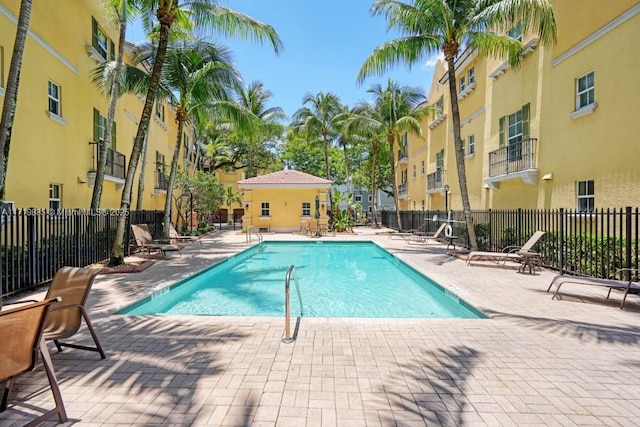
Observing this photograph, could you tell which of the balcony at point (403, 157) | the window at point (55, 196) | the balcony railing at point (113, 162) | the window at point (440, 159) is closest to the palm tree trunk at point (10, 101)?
the window at point (55, 196)

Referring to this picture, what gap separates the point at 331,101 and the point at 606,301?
105 feet

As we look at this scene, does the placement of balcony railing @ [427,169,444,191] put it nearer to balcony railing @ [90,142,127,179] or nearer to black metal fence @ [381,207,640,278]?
black metal fence @ [381,207,640,278]

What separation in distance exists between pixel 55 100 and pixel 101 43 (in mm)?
4938

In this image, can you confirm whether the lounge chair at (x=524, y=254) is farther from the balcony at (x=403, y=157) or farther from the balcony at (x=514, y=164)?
the balcony at (x=403, y=157)

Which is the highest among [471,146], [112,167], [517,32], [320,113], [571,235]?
[320,113]

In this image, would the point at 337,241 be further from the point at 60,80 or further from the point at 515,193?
the point at 60,80

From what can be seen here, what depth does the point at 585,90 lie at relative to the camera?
1123 centimetres

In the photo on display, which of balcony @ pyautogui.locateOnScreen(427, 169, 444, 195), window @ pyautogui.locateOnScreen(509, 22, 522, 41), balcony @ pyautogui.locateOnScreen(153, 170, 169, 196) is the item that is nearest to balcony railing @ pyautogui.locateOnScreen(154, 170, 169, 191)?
balcony @ pyautogui.locateOnScreen(153, 170, 169, 196)

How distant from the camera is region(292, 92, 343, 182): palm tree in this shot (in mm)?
35375

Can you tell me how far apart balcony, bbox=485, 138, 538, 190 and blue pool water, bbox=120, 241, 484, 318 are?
6.22 metres

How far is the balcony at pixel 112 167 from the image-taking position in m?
14.8

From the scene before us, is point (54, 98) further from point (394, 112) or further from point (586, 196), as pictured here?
point (394, 112)

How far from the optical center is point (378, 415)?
121 inches

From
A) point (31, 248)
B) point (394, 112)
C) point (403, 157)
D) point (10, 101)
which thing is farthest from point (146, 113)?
point (403, 157)
